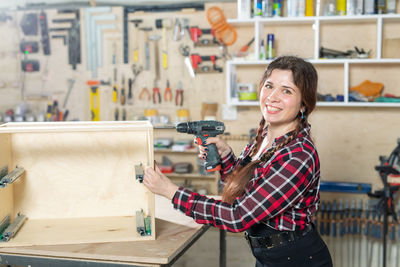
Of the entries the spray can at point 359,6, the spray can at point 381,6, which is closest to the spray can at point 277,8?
the spray can at point 359,6

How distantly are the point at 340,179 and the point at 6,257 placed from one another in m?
3.26

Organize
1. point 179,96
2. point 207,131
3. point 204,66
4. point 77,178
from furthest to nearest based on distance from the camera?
point 179,96, point 204,66, point 77,178, point 207,131

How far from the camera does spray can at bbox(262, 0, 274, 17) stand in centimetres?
409

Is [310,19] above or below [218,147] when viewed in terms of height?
above

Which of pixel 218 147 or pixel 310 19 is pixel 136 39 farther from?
pixel 218 147

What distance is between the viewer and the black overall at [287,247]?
1767 mm

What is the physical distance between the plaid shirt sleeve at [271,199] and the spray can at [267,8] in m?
2.65

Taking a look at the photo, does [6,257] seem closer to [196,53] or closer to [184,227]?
[184,227]

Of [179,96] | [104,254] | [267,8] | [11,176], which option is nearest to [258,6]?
[267,8]

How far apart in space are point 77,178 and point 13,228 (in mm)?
348

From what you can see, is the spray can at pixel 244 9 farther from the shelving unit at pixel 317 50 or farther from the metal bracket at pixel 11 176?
the metal bracket at pixel 11 176

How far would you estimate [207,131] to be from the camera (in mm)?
2059

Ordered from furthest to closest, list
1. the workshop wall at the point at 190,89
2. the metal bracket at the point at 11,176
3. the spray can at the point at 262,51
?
the workshop wall at the point at 190,89 → the spray can at the point at 262,51 → the metal bracket at the point at 11,176

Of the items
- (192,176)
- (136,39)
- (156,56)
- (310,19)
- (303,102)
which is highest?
(310,19)
